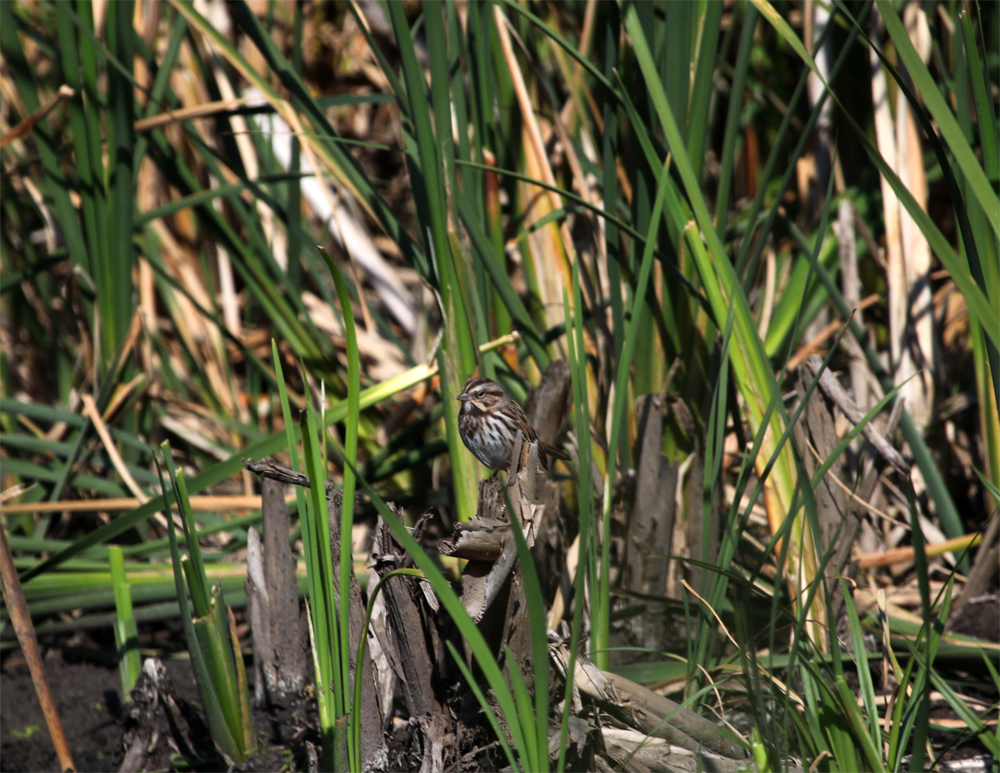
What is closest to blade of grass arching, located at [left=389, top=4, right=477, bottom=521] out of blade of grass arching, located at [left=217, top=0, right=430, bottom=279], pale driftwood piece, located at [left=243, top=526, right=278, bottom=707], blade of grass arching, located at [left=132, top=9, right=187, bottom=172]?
blade of grass arching, located at [left=217, top=0, right=430, bottom=279]

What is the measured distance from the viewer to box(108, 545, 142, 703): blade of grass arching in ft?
6.56

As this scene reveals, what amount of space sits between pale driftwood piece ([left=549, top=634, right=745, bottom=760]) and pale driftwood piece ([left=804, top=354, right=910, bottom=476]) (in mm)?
763

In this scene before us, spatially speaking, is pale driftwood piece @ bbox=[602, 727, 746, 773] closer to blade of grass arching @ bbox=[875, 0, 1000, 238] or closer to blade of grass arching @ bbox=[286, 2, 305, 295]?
blade of grass arching @ bbox=[875, 0, 1000, 238]

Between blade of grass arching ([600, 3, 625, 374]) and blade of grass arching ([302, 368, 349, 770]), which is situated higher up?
blade of grass arching ([600, 3, 625, 374])

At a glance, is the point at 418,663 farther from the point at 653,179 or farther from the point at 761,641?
the point at 653,179

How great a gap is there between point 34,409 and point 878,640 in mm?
2515

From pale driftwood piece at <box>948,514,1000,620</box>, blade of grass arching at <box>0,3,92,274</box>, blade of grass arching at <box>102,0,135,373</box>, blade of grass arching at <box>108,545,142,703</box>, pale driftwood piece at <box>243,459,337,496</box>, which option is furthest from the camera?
blade of grass arching at <box>0,3,92,274</box>

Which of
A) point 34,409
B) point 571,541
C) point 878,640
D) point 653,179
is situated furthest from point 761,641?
point 34,409

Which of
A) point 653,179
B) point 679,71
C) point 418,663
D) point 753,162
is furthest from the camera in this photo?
point 753,162

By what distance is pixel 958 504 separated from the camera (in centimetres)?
284

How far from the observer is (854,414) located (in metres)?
2.02

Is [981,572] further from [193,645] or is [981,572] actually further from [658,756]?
[193,645]

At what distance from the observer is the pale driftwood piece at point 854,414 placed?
1.99 m

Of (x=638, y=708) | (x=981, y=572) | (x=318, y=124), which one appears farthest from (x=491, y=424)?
(x=981, y=572)
